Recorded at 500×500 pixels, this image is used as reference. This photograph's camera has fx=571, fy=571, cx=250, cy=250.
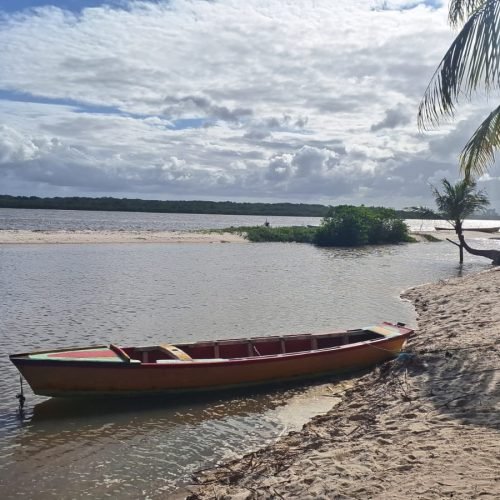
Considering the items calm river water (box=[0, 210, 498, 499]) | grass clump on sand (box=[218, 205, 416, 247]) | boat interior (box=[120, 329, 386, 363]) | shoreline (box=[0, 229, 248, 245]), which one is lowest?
calm river water (box=[0, 210, 498, 499])

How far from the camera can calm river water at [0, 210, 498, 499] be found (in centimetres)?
925

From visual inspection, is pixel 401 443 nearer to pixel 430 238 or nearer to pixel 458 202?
pixel 458 202

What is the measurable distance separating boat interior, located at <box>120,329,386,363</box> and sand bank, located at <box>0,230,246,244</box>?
4171cm

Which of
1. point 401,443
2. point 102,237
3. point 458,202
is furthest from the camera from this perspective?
point 102,237

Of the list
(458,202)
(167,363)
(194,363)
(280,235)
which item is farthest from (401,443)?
(280,235)

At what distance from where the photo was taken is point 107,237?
190 feet

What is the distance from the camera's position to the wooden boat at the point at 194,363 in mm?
11312

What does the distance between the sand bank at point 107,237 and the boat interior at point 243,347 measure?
4171 cm

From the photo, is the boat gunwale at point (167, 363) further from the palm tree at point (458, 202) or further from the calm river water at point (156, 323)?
the palm tree at point (458, 202)

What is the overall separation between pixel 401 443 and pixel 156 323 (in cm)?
1377

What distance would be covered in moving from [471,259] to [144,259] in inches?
1071

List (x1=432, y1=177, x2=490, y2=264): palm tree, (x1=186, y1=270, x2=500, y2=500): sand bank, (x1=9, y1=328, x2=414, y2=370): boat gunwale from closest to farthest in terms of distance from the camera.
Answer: (x1=186, y1=270, x2=500, y2=500): sand bank → (x1=9, y1=328, x2=414, y2=370): boat gunwale → (x1=432, y1=177, x2=490, y2=264): palm tree

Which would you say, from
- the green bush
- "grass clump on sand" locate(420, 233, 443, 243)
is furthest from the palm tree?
"grass clump on sand" locate(420, 233, 443, 243)

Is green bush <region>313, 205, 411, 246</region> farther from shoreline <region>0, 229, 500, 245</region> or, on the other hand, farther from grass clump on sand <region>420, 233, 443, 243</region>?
grass clump on sand <region>420, 233, 443, 243</region>
